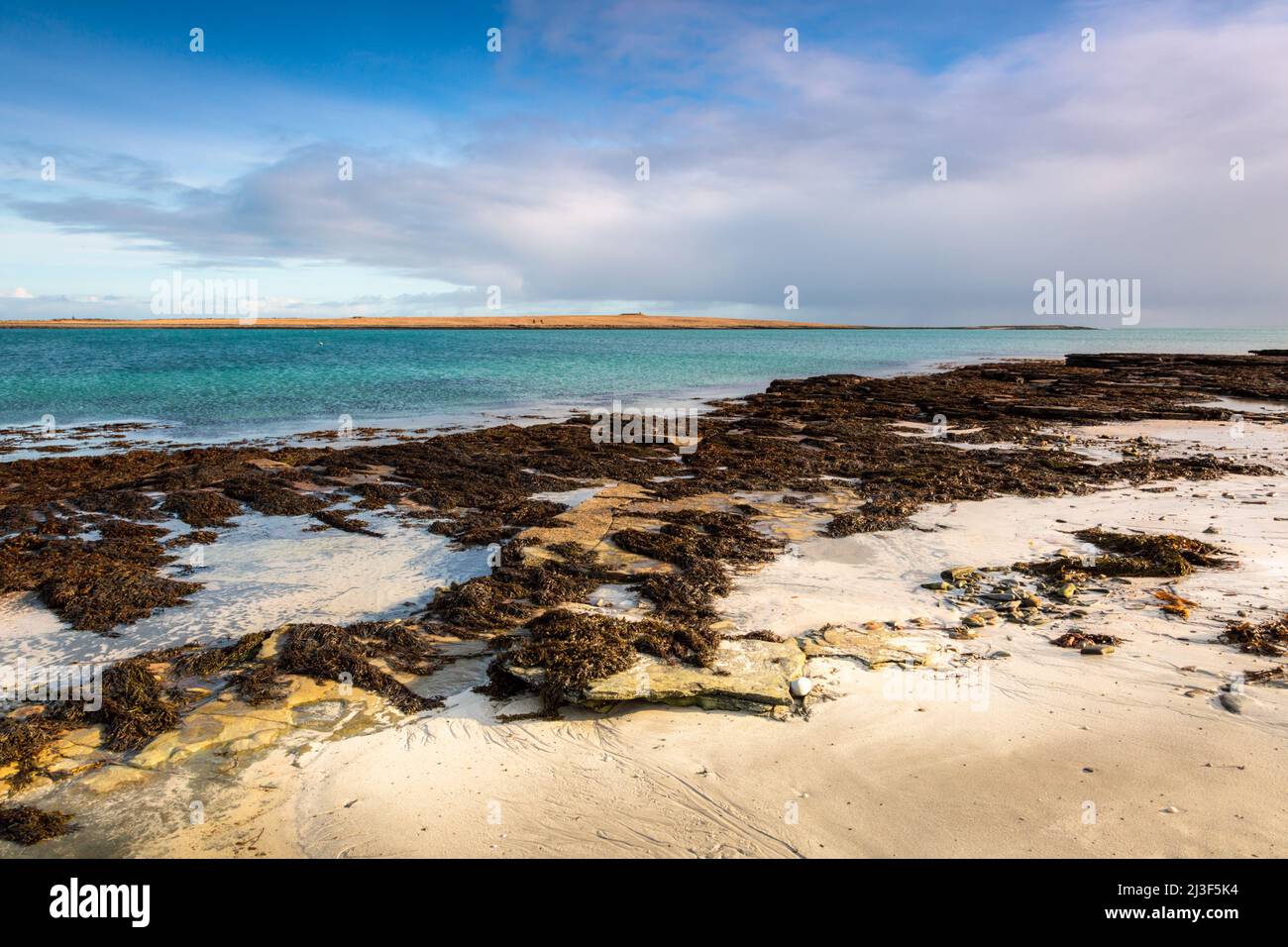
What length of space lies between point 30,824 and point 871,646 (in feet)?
18.2

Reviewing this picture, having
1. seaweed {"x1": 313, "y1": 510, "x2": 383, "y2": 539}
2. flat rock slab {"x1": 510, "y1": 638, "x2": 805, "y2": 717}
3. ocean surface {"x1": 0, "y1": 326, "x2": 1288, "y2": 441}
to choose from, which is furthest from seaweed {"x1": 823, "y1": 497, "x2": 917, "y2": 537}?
ocean surface {"x1": 0, "y1": 326, "x2": 1288, "y2": 441}

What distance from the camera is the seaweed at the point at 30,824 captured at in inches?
149

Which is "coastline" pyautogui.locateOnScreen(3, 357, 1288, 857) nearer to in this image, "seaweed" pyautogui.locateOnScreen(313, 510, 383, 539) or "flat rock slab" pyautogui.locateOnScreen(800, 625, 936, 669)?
"flat rock slab" pyautogui.locateOnScreen(800, 625, 936, 669)

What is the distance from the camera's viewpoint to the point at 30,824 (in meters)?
3.84

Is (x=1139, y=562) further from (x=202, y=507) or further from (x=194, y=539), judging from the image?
(x=202, y=507)

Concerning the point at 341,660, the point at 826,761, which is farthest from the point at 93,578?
the point at 826,761

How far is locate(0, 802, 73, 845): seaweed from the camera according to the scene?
3.78 m

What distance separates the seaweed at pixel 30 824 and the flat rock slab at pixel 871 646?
15.9 ft

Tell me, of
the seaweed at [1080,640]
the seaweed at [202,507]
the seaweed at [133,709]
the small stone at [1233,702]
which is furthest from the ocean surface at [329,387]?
the small stone at [1233,702]

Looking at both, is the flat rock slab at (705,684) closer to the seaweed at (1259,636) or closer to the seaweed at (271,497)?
the seaweed at (1259,636)

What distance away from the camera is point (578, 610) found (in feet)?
21.6
